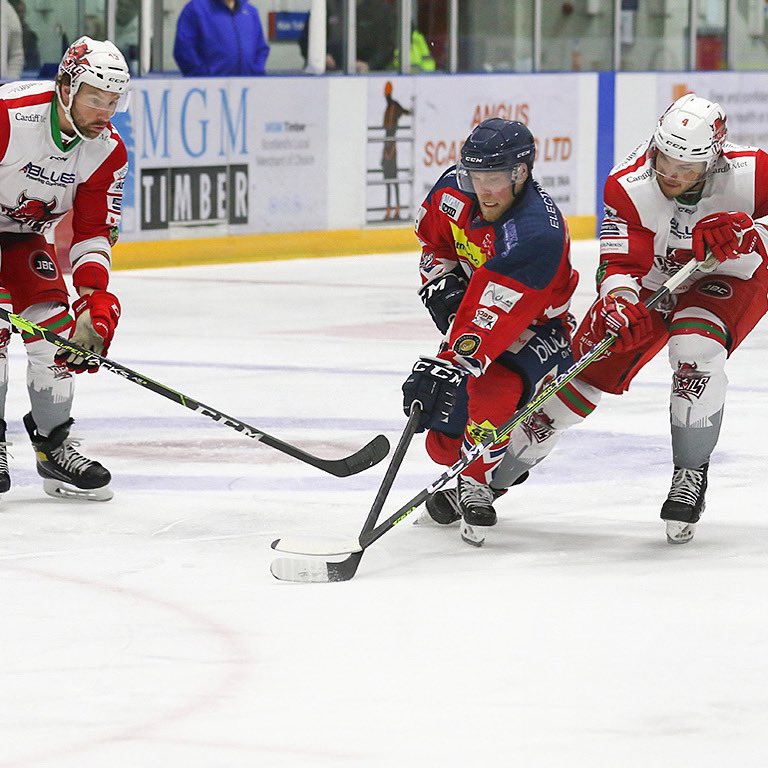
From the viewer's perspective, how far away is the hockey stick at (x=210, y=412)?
4.11 metres

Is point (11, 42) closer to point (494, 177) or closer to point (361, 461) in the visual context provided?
point (361, 461)

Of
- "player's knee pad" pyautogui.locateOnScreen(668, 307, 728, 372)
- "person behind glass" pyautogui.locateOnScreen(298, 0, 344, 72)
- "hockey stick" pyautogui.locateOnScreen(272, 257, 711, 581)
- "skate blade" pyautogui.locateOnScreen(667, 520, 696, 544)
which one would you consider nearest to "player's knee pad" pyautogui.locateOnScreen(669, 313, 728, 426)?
"player's knee pad" pyautogui.locateOnScreen(668, 307, 728, 372)

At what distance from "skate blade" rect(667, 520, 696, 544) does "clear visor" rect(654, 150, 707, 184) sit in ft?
2.37

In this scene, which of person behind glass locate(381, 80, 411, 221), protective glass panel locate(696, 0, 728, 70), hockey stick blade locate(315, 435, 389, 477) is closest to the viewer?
hockey stick blade locate(315, 435, 389, 477)

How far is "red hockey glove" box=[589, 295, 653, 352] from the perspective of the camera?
3744 mm

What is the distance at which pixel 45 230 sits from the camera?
4.40 metres

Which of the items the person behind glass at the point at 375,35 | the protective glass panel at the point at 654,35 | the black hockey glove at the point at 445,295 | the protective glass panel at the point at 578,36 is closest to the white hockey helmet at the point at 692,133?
the black hockey glove at the point at 445,295

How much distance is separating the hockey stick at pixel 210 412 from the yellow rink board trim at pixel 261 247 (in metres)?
5.43

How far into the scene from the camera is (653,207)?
3.83 m

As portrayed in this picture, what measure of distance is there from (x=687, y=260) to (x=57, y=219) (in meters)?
1.54

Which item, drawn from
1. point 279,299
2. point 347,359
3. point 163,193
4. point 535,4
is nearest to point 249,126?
point 163,193

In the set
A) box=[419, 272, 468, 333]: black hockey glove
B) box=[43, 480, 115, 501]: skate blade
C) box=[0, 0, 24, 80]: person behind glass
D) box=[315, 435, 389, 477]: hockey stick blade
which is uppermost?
box=[0, 0, 24, 80]: person behind glass

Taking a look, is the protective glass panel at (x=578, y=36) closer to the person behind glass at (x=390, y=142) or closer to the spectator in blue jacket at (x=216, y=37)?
the person behind glass at (x=390, y=142)

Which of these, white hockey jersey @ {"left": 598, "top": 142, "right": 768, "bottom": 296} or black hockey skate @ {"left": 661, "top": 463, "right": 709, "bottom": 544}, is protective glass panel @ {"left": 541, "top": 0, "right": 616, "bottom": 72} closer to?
white hockey jersey @ {"left": 598, "top": 142, "right": 768, "bottom": 296}
